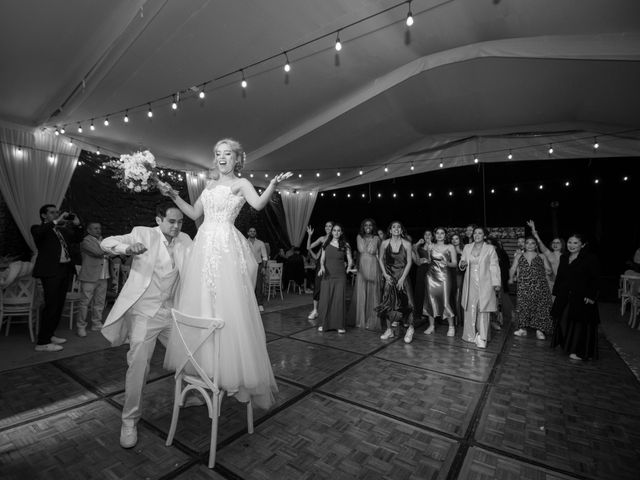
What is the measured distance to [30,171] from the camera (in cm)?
540

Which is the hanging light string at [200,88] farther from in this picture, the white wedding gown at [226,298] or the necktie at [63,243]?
the white wedding gown at [226,298]

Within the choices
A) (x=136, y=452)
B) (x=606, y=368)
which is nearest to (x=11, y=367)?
(x=136, y=452)

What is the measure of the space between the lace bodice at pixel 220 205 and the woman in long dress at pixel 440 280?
3545 millimetres

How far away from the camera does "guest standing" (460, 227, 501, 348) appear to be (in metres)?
4.17

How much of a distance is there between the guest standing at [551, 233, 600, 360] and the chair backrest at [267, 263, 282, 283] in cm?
560

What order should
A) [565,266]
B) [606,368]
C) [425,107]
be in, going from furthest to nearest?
[425,107] → [565,266] → [606,368]

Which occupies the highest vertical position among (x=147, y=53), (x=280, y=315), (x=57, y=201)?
(x=147, y=53)

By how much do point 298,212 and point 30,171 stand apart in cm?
695

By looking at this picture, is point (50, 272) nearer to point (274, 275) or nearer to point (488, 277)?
point (274, 275)

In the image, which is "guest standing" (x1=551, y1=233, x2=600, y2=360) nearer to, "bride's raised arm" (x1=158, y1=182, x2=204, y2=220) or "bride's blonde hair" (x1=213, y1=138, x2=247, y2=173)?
"bride's blonde hair" (x1=213, y1=138, x2=247, y2=173)

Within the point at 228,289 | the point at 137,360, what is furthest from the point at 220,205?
the point at 137,360

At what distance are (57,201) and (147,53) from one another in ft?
11.4

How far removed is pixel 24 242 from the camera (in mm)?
5535

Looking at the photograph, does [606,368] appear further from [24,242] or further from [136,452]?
[24,242]
